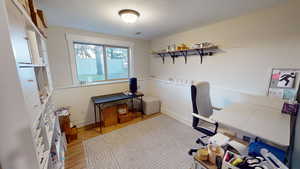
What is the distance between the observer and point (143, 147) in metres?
2.05

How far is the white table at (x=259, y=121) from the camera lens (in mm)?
989

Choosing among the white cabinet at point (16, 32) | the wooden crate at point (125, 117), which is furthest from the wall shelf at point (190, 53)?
the white cabinet at point (16, 32)

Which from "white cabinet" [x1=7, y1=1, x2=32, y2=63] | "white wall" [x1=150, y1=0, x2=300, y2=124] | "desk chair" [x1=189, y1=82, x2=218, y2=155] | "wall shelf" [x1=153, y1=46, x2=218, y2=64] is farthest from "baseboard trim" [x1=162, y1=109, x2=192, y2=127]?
"white cabinet" [x1=7, y1=1, x2=32, y2=63]

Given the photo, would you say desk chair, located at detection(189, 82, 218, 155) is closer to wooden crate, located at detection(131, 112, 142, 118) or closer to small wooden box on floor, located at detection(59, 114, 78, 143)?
wooden crate, located at detection(131, 112, 142, 118)

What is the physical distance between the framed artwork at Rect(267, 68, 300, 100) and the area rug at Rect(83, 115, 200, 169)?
1.42 m

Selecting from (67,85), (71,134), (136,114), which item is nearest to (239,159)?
(71,134)

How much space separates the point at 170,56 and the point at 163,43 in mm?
469

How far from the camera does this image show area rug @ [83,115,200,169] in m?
1.71

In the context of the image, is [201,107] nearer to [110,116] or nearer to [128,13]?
[128,13]

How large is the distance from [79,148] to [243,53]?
323 cm

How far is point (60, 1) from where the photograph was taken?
1410 mm

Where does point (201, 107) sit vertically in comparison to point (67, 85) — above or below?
below

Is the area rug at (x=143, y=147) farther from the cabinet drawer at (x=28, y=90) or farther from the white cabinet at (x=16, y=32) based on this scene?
the white cabinet at (x=16, y=32)

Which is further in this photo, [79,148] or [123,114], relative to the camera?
[123,114]
